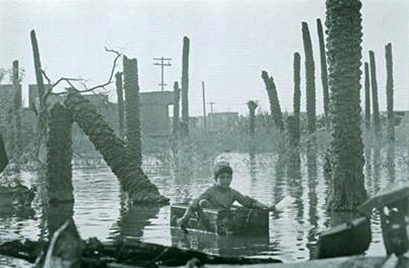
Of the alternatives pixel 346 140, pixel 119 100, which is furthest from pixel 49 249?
pixel 119 100

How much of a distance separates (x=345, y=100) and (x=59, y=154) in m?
8.21

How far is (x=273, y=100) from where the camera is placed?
4328 cm

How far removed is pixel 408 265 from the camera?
6219 millimetres

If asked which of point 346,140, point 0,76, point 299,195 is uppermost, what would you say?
point 0,76

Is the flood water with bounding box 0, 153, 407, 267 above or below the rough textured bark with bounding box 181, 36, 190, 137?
below

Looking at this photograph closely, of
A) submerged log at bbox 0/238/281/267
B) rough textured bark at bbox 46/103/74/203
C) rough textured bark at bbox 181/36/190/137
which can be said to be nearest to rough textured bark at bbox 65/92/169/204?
rough textured bark at bbox 46/103/74/203

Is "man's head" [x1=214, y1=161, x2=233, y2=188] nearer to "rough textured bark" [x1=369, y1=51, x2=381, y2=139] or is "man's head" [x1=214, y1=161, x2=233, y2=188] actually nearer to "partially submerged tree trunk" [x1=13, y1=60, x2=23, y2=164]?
"partially submerged tree trunk" [x1=13, y1=60, x2=23, y2=164]

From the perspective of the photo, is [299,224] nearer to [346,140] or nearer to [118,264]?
[346,140]

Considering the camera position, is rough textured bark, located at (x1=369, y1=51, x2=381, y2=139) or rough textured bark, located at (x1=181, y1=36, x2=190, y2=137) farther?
rough textured bark, located at (x1=369, y1=51, x2=381, y2=139)

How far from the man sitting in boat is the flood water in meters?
0.50

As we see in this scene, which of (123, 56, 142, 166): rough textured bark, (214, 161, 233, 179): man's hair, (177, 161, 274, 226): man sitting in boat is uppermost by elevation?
(123, 56, 142, 166): rough textured bark

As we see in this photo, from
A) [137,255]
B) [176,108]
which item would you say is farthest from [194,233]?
[176,108]

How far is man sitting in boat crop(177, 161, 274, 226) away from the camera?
45.7 ft

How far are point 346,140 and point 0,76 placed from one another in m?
23.1
